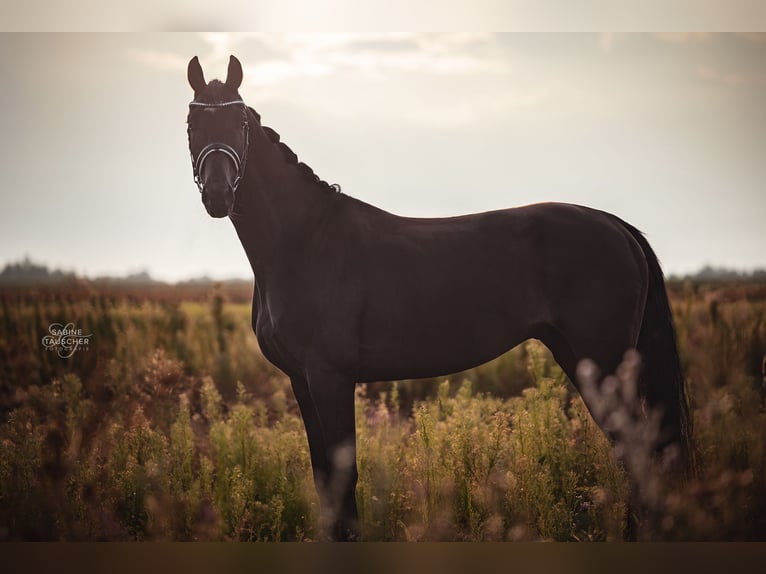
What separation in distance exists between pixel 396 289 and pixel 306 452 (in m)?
1.02

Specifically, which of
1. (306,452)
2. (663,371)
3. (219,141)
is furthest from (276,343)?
(663,371)

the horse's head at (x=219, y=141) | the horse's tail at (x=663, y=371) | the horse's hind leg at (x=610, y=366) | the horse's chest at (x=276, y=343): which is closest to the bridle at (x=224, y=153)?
the horse's head at (x=219, y=141)

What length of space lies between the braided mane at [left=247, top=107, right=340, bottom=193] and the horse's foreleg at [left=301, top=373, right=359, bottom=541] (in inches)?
35.5

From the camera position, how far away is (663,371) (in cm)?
304

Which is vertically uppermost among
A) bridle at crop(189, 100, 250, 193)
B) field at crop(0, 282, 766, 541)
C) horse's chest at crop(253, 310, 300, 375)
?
bridle at crop(189, 100, 250, 193)

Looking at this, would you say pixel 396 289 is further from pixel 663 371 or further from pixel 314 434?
pixel 663 371

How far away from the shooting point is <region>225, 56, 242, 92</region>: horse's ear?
2.85 m

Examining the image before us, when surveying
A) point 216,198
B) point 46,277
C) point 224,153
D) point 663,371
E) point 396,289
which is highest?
point 224,153

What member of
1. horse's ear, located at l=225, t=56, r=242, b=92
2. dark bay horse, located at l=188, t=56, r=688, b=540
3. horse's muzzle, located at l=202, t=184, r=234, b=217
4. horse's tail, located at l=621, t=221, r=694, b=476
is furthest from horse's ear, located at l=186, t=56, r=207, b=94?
horse's tail, located at l=621, t=221, r=694, b=476

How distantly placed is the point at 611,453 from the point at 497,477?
56 centimetres

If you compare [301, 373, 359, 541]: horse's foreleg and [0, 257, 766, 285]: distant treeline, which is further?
[0, 257, 766, 285]: distant treeline

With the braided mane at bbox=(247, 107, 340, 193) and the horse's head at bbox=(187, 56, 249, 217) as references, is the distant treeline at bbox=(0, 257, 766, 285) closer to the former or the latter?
the horse's head at bbox=(187, 56, 249, 217)

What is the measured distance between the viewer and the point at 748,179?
10.9 ft

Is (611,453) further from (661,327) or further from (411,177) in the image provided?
(411,177)
